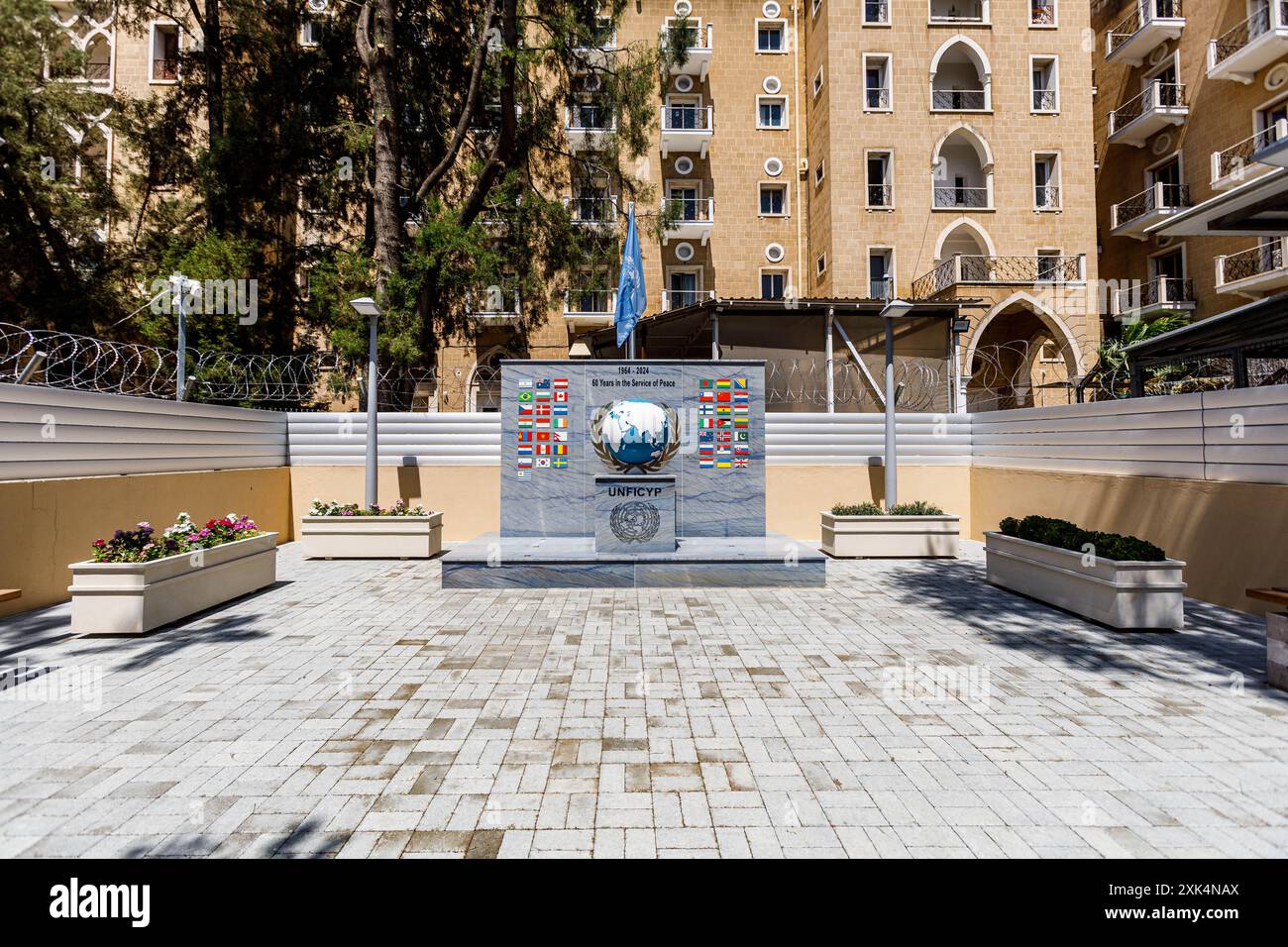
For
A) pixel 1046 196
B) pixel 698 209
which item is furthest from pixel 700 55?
pixel 1046 196

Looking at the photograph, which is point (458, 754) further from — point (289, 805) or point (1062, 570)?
point (1062, 570)

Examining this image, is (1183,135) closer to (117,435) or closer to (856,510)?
(856,510)

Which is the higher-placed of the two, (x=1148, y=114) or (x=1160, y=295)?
(x=1148, y=114)

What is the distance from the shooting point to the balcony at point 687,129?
28.0 m

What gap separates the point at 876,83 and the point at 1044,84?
7.10 m

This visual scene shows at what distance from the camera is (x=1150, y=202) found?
27016mm

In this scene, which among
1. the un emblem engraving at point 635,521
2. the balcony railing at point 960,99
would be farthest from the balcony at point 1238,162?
the un emblem engraving at point 635,521

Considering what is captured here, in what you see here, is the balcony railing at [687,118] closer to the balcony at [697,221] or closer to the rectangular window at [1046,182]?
the balcony at [697,221]

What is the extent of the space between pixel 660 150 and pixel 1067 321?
18374 mm

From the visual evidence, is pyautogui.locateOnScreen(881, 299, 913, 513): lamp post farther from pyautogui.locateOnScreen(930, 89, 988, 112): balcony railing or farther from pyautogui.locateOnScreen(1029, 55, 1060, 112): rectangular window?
pyautogui.locateOnScreen(1029, 55, 1060, 112): rectangular window

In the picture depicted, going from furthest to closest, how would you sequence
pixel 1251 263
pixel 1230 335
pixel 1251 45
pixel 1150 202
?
pixel 1150 202 < pixel 1251 263 < pixel 1251 45 < pixel 1230 335

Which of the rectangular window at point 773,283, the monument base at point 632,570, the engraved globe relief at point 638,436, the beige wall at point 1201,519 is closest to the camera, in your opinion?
the beige wall at point 1201,519

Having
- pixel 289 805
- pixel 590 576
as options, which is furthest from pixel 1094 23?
pixel 289 805

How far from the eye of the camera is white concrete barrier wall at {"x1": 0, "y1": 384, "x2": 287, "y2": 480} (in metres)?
7.68
